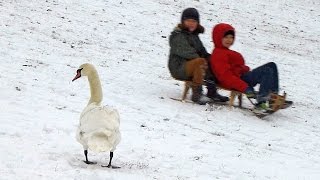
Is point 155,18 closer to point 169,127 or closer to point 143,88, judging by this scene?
point 143,88

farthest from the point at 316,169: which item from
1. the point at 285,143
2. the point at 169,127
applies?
the point at 169,127

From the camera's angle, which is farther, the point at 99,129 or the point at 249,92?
the point at 249,92

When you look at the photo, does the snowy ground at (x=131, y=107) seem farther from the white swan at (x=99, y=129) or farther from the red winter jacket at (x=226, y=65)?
the red winter jacket at (x=226, y=65)

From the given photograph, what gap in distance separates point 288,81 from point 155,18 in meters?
7.43

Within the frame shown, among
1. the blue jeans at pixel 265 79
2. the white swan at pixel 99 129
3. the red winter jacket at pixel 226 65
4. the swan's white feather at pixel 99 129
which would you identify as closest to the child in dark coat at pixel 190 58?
the red winter jacket at pixel 226 65

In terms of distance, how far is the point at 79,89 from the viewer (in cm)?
1153

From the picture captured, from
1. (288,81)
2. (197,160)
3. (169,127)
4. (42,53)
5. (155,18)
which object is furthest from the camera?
(155,18)

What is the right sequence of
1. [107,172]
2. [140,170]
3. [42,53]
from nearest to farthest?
1. [107,172]
2. [140,170]
3. [42,53]

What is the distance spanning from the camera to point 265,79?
1155cm

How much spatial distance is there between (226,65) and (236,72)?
1.34ft

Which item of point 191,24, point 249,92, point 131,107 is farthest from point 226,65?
point 131,107

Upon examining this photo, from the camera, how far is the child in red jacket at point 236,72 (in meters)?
11.5

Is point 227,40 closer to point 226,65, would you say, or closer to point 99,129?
point 226,65

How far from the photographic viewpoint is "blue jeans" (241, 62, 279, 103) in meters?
11.5
